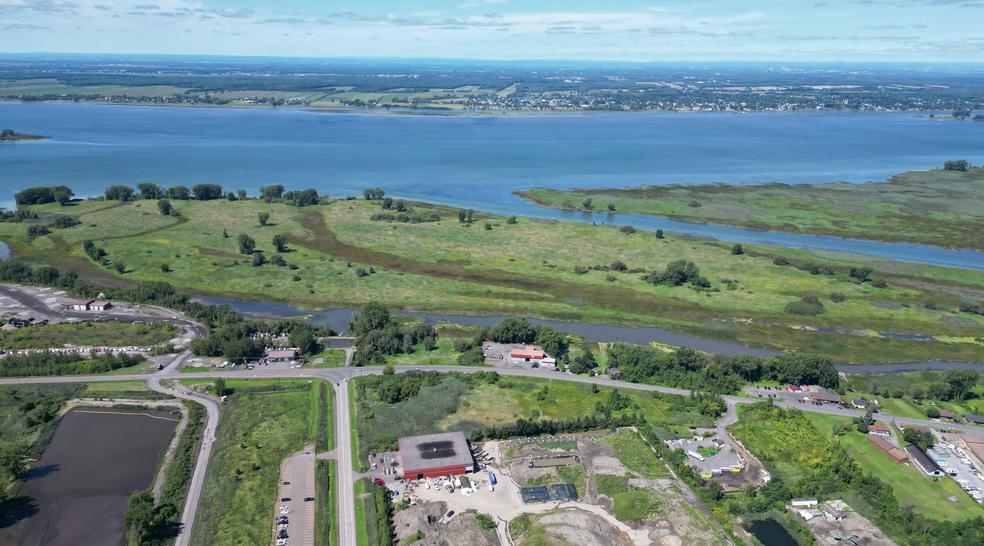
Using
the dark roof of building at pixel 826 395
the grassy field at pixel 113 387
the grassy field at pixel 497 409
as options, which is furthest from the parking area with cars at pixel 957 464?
the grassy field at pixel 113 387

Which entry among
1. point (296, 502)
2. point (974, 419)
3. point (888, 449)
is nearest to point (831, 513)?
point (888, 449)

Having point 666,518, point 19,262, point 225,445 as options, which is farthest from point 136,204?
point 666,518

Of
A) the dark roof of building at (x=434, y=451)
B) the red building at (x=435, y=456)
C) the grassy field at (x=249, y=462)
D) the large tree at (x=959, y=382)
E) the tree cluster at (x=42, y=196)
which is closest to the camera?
the grassy field at (x=249, y=462)

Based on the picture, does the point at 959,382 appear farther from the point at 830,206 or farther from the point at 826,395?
the point at 830,206

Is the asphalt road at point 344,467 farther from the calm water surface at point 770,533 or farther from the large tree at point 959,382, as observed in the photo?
the large tree at point 959,382

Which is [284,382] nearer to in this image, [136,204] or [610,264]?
[610,264]

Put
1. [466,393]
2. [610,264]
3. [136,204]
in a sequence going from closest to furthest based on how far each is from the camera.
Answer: [466,393] → [610,264] → [136,204]
